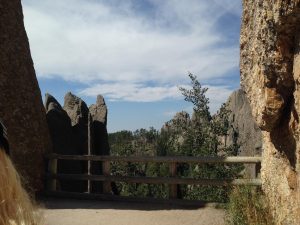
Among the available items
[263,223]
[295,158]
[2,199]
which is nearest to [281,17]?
[295,158]

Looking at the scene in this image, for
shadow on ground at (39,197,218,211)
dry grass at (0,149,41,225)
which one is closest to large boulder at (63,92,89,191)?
shadow on ground at (39,197,218,211)

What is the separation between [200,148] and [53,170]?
17.1ft

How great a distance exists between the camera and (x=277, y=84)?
5.10 m

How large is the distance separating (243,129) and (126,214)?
2305 cm

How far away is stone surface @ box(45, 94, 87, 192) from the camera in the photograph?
14203 mm

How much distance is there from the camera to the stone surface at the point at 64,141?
46.6 feet

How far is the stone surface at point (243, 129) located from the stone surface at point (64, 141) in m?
5.36

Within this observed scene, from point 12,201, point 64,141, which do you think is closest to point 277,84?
point 12,201

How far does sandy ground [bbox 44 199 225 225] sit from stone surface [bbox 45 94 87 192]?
4.76 m

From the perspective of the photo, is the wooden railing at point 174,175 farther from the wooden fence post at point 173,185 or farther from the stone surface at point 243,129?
the stone surface at point 243,129

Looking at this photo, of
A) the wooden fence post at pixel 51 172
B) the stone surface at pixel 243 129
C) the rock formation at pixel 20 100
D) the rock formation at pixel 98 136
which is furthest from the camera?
the stone surface at pixel 243 129

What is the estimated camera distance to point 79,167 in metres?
14.6

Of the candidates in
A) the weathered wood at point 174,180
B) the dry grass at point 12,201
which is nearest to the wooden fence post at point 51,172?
the weathered wood at point 174,180

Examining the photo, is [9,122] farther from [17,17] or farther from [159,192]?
[159,192]
